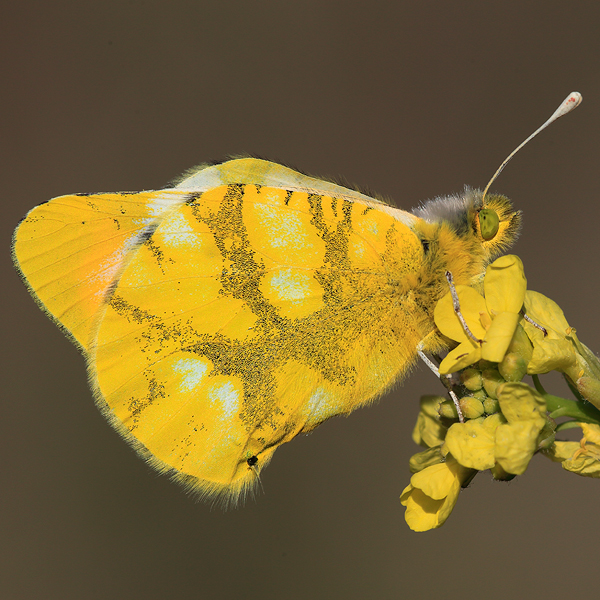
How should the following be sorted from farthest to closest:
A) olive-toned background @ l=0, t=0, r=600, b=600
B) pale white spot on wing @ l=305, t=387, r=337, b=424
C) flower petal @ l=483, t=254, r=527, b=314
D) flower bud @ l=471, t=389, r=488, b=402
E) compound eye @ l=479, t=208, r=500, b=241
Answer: olive-toned background @ l=0, t=0, r=600, b=600 < pale white spot on wing @ l=305, t=387, r=337, b=424 < compound eye @ l=479, t=208, r=500, b=241 < flower bud @ l=471, t=389, r=488, b=402 < flower petal @ l=483, t=254, r=527, b=314

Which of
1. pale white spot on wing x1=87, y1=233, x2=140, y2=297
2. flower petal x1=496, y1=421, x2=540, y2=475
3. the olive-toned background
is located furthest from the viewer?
the olive-toned background

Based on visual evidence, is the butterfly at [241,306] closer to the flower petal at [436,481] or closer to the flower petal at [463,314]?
the flower petal at [463,314]

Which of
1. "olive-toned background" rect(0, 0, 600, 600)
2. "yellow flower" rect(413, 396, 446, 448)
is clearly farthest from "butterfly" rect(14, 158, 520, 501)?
"olive-toned background" rect(0, 0, 600, 600)

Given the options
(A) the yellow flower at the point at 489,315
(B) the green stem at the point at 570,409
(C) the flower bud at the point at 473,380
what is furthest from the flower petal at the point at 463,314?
(B) the green stem at the point at 570,409

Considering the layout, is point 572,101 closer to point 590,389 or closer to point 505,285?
point 505,285

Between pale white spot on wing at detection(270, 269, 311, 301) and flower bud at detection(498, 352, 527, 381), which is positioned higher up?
pale white spot on wing at detection(270, 269, 311, 301)

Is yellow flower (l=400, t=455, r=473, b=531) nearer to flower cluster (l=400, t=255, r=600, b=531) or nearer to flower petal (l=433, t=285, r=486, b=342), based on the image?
flower cluster (l=400, t=255, r=600, b=531)

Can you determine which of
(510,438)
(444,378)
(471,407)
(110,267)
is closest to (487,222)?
(444,378)
